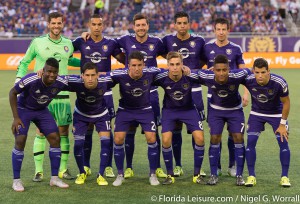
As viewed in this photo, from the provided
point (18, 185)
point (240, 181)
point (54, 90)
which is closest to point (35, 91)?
point (54, 90)

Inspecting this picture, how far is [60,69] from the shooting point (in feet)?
34.2

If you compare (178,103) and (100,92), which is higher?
(100,92)

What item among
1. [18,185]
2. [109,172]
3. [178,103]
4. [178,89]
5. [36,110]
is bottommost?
[109,172]

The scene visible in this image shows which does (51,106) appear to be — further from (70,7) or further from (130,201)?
(70,7)

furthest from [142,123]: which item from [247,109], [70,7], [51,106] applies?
[70,7]

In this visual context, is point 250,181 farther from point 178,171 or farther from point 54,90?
point 54,90

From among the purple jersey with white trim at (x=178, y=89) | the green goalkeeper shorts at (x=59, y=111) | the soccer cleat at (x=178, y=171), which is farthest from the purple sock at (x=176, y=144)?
the green goalkeeper shorts at (x=59, y=111)

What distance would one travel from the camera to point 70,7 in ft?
120

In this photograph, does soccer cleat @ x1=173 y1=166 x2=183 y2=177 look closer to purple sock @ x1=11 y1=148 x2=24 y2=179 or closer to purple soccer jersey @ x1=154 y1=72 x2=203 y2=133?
purple soccer jersey @ x1=154 y1=72 x2=203 y2=133

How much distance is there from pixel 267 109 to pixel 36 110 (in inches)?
134

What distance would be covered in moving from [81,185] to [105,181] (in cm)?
36

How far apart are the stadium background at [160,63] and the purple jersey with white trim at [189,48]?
5.87ft

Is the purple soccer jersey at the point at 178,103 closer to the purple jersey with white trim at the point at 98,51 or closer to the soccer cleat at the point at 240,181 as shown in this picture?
the soccer cleat at the point at 240,181

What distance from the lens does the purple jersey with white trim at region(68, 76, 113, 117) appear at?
9.66m
